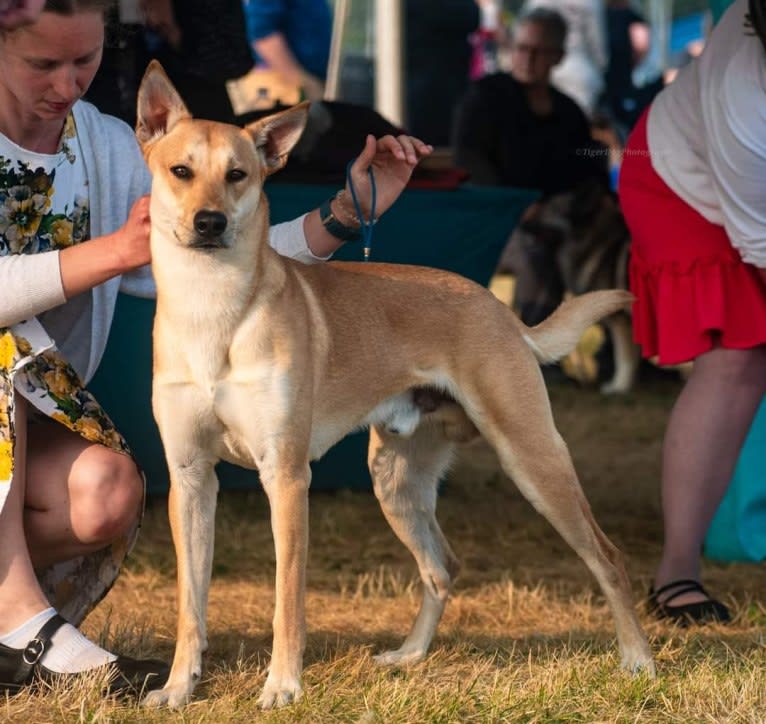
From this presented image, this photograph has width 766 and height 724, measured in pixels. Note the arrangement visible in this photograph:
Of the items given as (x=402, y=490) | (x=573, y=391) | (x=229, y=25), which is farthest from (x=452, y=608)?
(x=573, y=391)

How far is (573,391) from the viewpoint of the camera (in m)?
8.45

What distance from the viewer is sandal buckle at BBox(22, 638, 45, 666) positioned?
9.96 ft

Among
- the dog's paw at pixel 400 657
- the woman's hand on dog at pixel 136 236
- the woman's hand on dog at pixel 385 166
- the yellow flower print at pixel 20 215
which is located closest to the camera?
the woman's hand on dog at pixel 136 236

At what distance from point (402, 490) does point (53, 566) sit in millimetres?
894

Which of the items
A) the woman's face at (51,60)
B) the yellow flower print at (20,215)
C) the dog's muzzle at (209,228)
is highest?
the woman's face at (51,60)

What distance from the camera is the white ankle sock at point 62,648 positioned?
9.96ft

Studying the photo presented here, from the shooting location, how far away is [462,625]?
13.1 feet

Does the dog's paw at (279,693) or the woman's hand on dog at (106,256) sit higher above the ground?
the woman's hand on dog at (106,256)

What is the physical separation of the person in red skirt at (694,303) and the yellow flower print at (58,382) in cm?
174

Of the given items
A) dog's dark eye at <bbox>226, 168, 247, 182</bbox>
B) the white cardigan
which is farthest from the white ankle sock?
dog's dark eye at <bbox>226, 168, 247, 182</bbox>

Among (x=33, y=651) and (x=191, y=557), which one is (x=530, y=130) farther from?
(x=33, y=651)

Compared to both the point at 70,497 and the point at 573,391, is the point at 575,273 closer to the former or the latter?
the point at 573,391

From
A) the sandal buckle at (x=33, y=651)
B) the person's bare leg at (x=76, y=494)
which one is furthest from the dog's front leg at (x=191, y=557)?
the sandal buckle at (x=33, y=651)

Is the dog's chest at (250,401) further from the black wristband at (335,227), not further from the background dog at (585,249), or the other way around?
the background dog at (585,249)
